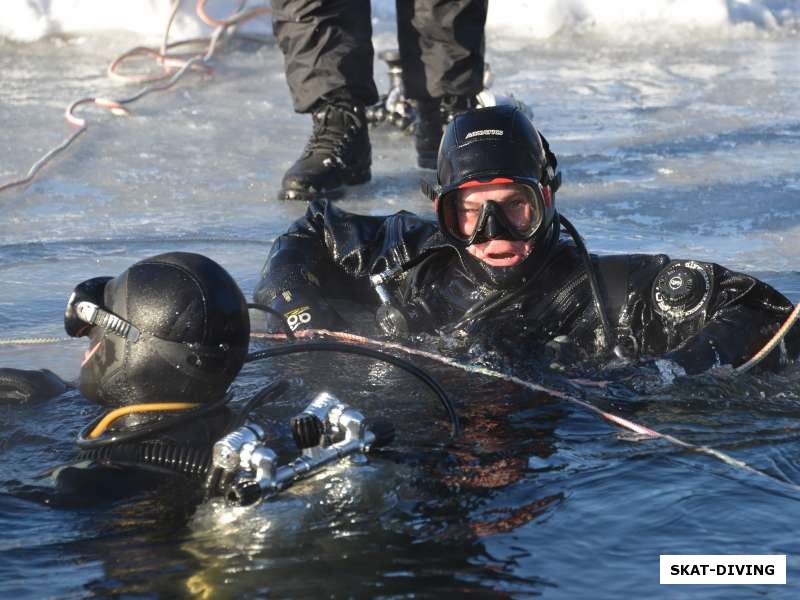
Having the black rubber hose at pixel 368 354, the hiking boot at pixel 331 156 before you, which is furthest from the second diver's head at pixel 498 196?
the hiking boot at pixel 331 156

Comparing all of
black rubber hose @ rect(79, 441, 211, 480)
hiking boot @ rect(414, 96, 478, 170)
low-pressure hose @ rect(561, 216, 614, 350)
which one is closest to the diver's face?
low-pressure hose @ rect(561, 216, 614, 350)

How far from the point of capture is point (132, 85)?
26.8ft

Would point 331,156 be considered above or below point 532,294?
above

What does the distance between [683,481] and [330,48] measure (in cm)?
322

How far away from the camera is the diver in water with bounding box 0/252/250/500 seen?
9.59 feet

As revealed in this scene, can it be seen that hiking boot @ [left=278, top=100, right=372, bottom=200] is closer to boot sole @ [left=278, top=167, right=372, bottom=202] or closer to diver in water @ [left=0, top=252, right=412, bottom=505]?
boot sole @ [left=278, top=167, right=372, bottom=202]

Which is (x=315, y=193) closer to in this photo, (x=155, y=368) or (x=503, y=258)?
(x=503, y=258)

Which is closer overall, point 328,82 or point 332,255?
point 332,255

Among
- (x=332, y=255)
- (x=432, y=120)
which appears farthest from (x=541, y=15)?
(x=332, y=255)

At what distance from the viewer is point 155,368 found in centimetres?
299

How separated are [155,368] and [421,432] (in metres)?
0.77

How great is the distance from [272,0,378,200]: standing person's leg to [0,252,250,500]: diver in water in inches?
113

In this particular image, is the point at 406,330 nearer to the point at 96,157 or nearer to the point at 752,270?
the point at 752,270

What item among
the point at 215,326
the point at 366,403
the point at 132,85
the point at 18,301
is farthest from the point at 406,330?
the point at 132,85
